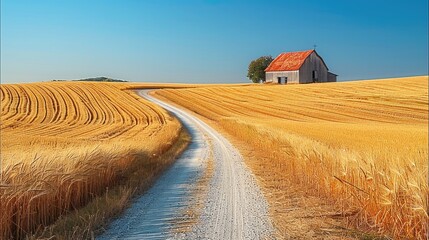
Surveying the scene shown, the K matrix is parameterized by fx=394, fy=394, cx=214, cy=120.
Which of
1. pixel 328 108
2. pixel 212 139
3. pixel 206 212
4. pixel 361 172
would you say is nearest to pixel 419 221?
pixel 361 172

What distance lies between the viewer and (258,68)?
378ft

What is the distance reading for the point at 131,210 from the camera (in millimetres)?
8141

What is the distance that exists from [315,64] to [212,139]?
236 feet

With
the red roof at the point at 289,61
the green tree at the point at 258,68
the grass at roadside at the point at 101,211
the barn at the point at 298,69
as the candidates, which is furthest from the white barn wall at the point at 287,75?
the grass at roadside at the point at 101,211

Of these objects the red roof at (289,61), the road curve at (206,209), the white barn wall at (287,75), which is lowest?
the road curve at (206,209)

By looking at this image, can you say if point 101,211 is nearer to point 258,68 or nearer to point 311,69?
point 311,69

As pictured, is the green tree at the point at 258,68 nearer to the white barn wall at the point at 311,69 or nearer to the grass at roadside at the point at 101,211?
the white barn wall at the point at 311,69

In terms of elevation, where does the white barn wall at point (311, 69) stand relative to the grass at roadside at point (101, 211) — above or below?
above

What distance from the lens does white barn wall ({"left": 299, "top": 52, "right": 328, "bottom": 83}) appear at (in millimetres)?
87750

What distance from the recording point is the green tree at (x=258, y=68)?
11462 centimetres

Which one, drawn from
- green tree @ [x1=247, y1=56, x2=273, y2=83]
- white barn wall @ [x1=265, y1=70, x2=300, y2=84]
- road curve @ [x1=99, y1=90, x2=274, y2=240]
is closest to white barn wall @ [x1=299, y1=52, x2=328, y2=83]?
white barn wall @ [x1=265, y1=70, x2=300, y2=84]

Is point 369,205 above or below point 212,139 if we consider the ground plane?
above

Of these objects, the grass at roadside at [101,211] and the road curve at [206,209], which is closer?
the grass at roadside at [101,211]

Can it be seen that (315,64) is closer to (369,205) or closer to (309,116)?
(309,116)
